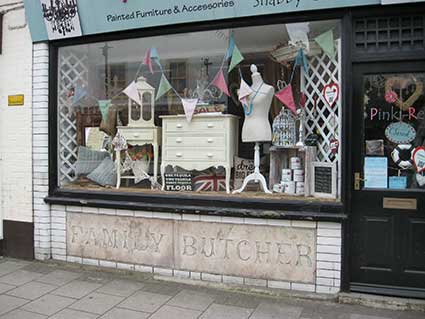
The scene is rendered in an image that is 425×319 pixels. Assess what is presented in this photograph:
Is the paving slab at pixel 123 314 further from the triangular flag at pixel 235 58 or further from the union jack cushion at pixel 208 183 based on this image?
the triangular flag at pixel 235 58

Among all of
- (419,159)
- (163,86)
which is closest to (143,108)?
(163,86)

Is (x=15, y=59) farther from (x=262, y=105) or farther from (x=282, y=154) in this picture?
(x=282, y=154)

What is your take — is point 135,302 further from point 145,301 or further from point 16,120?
point 16,120

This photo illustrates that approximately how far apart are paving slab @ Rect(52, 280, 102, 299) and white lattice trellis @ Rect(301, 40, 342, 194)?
9.62ft

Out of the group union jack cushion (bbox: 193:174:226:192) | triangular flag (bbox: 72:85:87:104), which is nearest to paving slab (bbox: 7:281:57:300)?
union jack cushion (bbox: 193:174:226:192)

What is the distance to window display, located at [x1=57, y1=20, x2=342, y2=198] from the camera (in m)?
4.81

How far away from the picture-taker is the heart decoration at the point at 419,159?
4.28 meters

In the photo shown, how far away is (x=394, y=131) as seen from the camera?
4359 millimetres

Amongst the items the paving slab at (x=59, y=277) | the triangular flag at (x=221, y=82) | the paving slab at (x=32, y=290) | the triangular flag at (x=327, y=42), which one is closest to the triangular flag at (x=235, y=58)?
the triangular flag at (x=221, y=82)

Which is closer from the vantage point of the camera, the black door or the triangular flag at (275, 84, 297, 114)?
the black door

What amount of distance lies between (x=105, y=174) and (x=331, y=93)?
3.08 meters

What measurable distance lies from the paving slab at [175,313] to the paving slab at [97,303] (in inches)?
20.4

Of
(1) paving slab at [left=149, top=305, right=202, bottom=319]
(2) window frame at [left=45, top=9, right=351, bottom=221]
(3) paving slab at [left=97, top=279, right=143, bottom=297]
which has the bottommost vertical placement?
(1) paving slab at [left=149, top=305, right=202, bottom=319]

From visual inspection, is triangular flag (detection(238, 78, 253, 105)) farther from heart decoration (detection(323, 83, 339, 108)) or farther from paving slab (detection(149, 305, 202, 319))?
paving slab (detection(149, 305, 202, 319))
